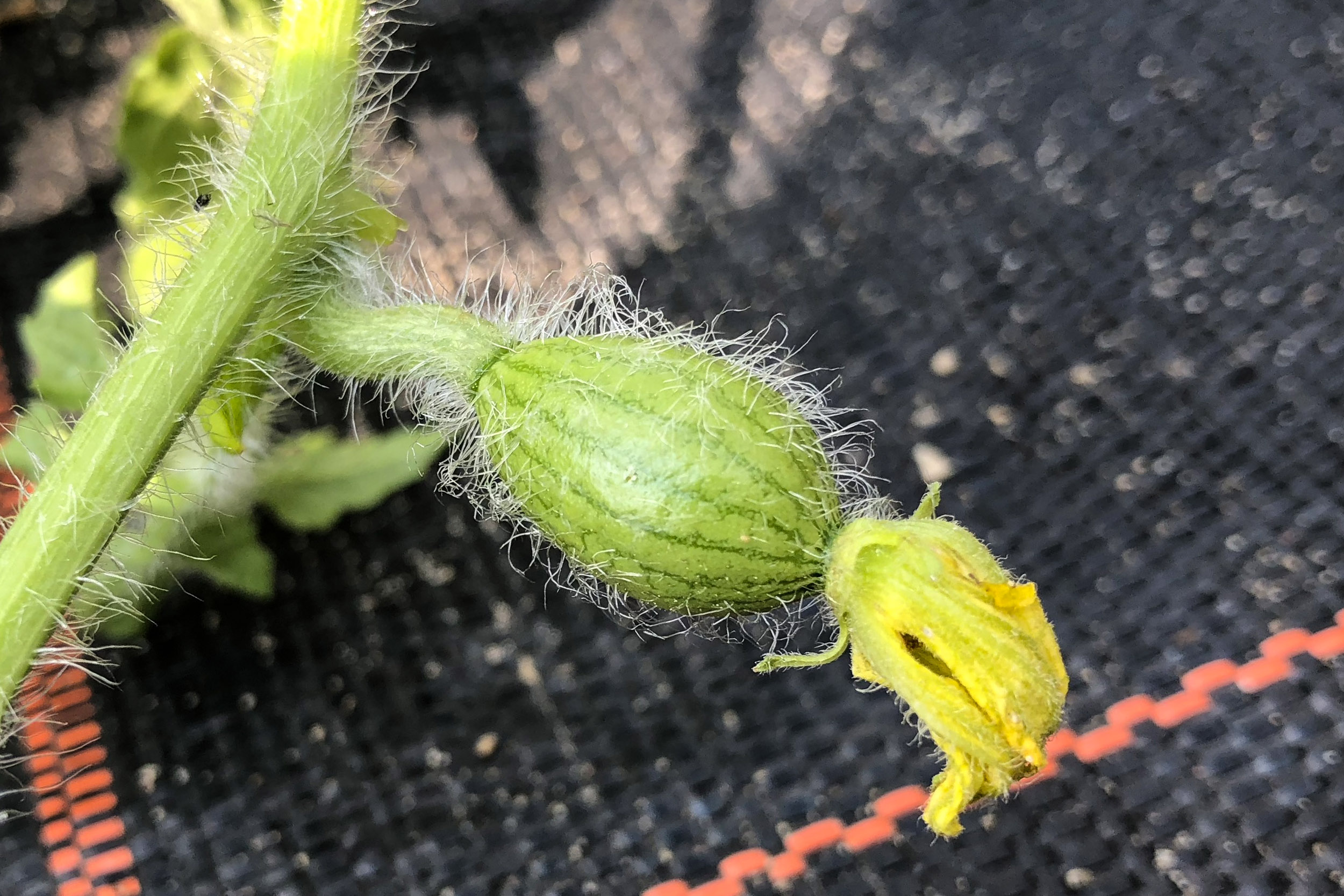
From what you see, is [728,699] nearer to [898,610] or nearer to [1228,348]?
[898,610]

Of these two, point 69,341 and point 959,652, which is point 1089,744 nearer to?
point 959,652

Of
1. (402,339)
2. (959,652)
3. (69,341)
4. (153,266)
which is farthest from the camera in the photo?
(69,341)

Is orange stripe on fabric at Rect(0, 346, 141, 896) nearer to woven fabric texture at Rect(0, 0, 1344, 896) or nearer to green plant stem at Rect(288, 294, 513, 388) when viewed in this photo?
woven fabric texture at Rect(0, 0, 1344, 896)

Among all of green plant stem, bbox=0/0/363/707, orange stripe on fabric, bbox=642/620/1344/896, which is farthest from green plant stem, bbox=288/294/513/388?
orange stripe on fabric, bbox=642/620/1344/896

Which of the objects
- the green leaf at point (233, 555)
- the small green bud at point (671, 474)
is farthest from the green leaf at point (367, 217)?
the green leaf at point (233, 555)

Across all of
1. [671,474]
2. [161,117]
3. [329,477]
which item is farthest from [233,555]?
[671,474]

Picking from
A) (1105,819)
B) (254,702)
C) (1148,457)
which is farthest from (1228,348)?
(254,702)
